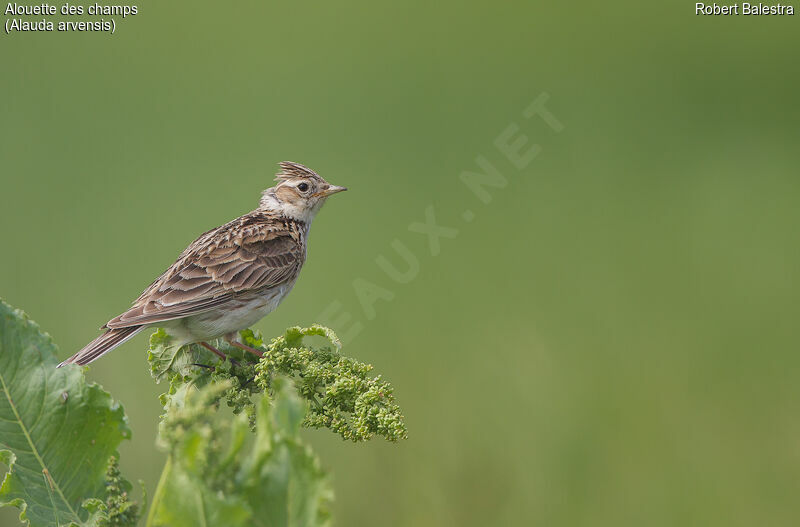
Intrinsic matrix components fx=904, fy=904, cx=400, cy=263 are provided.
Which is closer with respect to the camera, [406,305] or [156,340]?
[156,340]

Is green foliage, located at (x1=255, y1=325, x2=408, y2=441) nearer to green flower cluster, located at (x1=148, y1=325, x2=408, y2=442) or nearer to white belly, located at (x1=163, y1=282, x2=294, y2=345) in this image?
green flower cluster, located at (x1=148, y1=325, x2=408, y2=442)

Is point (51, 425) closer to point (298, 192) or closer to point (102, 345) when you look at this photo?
point (102, 345)

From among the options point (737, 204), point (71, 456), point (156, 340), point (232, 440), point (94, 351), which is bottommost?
point (232, 440)

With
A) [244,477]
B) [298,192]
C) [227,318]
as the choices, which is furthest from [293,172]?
[244,477]

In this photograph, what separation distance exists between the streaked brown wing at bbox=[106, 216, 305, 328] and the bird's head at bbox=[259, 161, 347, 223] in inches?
5.5

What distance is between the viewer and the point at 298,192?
546cm

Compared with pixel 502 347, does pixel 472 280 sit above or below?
above

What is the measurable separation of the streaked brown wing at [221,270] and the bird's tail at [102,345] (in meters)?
0.05

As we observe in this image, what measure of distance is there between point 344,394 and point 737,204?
284 inches

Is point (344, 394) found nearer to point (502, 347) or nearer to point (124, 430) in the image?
point (124, 430)

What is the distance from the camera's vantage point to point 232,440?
1.44 meters

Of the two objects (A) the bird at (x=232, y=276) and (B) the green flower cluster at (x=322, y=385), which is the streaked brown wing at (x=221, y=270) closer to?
(A) the bird at (x=232, y=276)

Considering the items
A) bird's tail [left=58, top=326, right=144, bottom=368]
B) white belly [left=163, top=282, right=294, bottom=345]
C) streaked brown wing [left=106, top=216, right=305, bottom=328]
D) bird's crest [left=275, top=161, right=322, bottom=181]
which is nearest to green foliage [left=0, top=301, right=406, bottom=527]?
white belly [left=163, top=282, right=294, bottom=345]

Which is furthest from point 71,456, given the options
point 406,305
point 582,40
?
point 582,40
